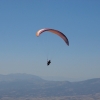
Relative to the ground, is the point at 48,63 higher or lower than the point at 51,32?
lower

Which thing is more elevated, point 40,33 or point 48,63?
point 40,33

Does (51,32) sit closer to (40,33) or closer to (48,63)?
(40,33)

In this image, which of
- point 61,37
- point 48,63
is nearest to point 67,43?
point 61,37

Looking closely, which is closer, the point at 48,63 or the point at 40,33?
the point at 40,33

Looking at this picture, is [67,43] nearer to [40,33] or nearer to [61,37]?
[61,37]

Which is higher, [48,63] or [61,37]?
[61,37]

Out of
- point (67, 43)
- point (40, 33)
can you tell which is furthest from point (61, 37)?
point (40, 33)
